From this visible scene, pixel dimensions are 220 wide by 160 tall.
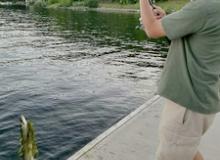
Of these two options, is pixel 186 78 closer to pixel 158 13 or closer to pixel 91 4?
pixel 158 13

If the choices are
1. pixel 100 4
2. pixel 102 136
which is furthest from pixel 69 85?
pixel 100 4

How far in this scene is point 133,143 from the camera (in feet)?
23.7

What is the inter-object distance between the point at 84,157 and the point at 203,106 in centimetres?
298

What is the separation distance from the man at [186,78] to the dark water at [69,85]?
675cm

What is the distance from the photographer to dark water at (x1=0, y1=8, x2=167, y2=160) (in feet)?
40.6

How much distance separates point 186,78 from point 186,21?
646mm

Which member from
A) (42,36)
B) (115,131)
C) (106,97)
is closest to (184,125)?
(115,131)

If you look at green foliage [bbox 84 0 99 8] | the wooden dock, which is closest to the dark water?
the wooden dock

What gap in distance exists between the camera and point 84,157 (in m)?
6.73

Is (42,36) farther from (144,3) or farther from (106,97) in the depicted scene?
(144,3)

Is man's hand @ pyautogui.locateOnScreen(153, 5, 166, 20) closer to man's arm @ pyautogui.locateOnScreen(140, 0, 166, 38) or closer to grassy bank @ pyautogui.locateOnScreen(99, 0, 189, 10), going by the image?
Answer: man's arm @ pyautogui.locateOnScreen(140, 0, 166, 38)

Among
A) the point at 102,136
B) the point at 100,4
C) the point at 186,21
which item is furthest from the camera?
the point at 100,4

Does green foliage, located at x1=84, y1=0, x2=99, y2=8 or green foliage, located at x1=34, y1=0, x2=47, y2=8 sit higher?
green foliage, located at x1=84, y1=0, x2=99, y2=8

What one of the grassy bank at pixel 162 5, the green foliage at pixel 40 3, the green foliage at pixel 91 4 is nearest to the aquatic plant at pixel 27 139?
the grassy bank at pixel 162 5
